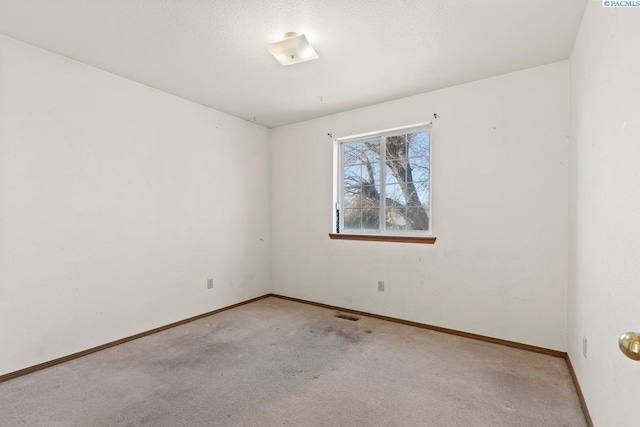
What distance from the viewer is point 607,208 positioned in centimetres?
141

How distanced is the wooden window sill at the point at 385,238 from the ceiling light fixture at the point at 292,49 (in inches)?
76.2

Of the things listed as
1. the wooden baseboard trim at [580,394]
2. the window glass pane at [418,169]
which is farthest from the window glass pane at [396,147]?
the wooden baseboard trim at [580,394]

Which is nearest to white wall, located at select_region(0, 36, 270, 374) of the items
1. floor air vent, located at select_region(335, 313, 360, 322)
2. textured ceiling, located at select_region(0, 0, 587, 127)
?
textured ceiling, located at select_region(0, 0, 587, 127)

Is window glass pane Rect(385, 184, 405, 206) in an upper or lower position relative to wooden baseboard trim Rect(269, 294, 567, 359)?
upper

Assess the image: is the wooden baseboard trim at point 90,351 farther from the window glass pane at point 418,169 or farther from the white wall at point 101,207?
the window glass pane at point 418,169

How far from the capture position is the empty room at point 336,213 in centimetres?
175

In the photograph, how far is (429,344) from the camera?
274 cm

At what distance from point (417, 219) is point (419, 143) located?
2.67ft

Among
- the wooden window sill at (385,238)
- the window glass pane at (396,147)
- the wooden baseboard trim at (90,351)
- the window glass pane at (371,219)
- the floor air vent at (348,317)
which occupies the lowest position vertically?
the floor air vent at (348,317)

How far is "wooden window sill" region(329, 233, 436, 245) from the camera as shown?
10.3 feet

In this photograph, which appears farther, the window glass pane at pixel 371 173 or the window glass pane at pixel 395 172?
the window glass pane at pixel 371 173

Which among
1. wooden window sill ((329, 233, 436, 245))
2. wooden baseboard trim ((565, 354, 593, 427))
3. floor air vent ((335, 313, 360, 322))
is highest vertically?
wooden window sill ((329, 233, 436, 245))

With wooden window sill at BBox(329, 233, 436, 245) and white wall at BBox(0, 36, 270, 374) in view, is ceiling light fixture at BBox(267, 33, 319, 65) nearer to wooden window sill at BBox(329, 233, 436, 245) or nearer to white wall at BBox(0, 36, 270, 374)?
Answer: white wall at BBox(0, 36, 270, 374)

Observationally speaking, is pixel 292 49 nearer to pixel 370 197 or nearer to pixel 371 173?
pixel 371 173
